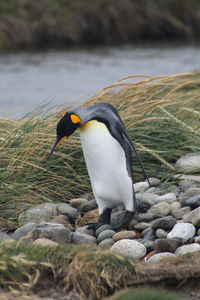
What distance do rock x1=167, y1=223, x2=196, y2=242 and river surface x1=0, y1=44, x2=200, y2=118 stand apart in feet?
31.4

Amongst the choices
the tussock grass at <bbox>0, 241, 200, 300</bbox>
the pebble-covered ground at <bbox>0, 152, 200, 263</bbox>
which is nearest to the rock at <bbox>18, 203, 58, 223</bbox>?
the pebble-covered ground at <bbox>0, 152, 200, 263</bbox>

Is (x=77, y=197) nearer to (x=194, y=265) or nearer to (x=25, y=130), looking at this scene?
(x=25, y=130)

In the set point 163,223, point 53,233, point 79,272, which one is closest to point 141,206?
point 163,223

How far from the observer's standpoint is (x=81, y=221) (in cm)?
480

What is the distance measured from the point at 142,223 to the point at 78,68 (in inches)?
526

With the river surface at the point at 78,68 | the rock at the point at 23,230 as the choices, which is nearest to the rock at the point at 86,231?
the rock at the point at 23,230

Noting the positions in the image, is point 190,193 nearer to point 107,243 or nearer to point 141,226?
point 141,226

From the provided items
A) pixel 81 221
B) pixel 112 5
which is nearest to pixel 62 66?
pixel 112 5

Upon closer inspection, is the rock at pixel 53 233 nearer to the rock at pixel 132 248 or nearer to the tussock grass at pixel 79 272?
the rock at pixel 132 248

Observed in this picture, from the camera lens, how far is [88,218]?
4.82 metres

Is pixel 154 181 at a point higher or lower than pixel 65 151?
lower

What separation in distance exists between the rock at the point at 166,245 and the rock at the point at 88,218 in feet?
2.86

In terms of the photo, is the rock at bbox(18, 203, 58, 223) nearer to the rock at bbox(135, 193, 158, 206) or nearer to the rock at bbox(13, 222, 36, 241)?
the rock at bbox(13, 222, 36, 241)

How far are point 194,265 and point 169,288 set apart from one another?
18 cm
